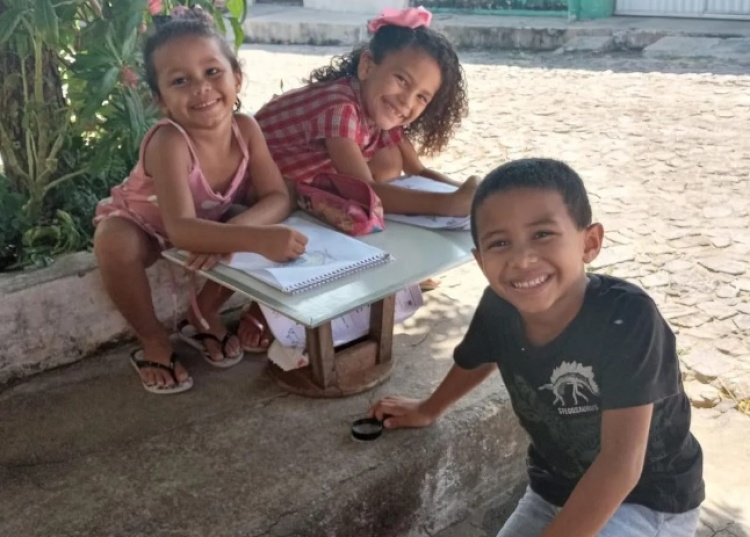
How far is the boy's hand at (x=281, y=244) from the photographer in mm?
2344

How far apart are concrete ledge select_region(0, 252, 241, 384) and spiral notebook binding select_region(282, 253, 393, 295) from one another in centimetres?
89

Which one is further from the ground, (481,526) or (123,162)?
(123,162)

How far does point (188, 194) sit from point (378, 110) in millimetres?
774

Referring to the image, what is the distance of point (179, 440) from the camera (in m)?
2.44

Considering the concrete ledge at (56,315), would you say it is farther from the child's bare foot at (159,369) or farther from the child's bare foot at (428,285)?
the child's bare foot at (428,285)

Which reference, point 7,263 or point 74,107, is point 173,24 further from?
point 7,263

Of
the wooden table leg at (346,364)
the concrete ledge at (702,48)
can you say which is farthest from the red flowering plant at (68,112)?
the concrete ledge at (702,48)

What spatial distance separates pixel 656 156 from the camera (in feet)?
19.0

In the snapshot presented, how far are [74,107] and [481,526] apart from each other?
2012mm

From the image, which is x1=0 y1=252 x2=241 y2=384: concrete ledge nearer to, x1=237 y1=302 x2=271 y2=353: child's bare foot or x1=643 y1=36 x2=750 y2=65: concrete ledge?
x1=237 y1=302 x2=271 y2=353: child's bare foot

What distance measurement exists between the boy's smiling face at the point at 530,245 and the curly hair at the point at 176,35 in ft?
3.88

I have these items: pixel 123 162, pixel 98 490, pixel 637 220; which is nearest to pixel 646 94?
pixel 637 220

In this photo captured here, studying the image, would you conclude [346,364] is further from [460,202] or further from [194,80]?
[194,80]

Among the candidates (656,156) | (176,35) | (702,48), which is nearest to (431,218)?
(176,35)
